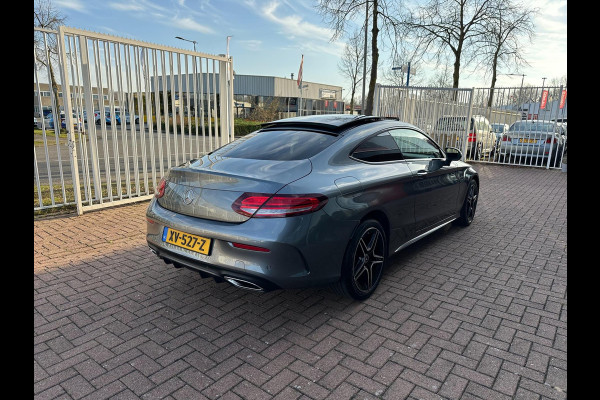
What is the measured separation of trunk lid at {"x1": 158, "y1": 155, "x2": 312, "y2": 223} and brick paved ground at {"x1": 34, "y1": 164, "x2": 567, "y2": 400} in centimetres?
90

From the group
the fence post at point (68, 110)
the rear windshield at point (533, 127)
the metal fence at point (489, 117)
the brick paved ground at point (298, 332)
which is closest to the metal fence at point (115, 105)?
the fence post at point (68, 110)

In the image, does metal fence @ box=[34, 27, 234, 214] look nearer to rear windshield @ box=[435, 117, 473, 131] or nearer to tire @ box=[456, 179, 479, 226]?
tire @ box=[456, 179, 479, 226]

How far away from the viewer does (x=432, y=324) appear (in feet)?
9.88

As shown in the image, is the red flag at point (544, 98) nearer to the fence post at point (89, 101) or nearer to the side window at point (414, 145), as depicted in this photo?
the side window at point (414, 145)

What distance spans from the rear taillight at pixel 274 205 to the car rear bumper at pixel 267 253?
4 cm

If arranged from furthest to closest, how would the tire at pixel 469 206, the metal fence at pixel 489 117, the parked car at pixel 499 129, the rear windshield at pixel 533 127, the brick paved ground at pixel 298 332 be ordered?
the parked car at pixel 499 129 < the rear windshield at pixel 533 127 < the metal fence at pixel 489 117 < the tire at pixel 469 206 < the brick paved ground at pixel 298 332

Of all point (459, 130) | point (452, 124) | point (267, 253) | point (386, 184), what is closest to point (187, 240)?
point (267, 253)

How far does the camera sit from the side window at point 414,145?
4.03m

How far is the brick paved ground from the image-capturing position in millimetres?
2295

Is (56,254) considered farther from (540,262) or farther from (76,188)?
(540,262)

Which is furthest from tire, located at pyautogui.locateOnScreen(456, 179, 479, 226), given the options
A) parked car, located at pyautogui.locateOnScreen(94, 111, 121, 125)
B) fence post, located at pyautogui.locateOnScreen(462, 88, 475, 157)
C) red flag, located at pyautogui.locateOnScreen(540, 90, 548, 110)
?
red flag, located at pyautogui.locateOnScreen(540, 90, 548, 110)

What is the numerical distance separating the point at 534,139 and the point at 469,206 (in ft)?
32.1

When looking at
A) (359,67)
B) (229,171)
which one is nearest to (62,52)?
(229,171)
